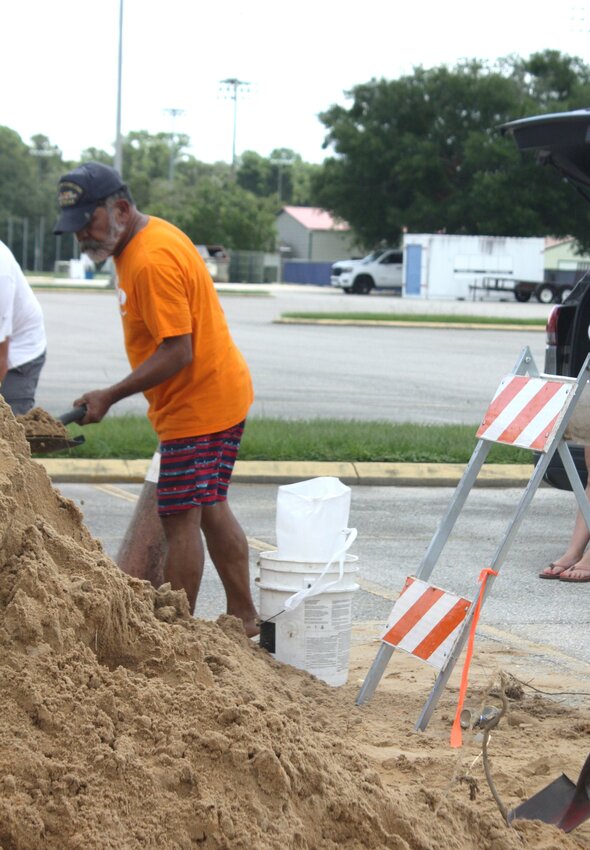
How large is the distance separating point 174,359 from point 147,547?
1009 mm

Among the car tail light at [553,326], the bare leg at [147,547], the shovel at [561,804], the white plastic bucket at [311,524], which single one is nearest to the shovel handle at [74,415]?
the bare leg at [147,547]

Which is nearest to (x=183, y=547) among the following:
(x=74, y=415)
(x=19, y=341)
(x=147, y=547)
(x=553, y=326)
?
(x=147, y=547)

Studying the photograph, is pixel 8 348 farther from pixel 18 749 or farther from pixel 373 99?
pixel 373 99

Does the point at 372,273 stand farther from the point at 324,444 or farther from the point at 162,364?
the point at 162,364

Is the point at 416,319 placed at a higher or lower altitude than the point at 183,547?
higher

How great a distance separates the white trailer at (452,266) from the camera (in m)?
53.1

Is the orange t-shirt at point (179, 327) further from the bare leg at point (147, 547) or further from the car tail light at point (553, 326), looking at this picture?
the car tail light at point (553, 326)

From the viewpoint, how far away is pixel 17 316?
7.12m

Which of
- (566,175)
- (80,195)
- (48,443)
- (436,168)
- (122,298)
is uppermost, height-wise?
(436,168)

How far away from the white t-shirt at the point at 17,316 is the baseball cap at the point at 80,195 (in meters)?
1.45

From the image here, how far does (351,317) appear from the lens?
32344 mm

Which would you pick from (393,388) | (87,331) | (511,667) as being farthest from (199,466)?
(87,331)

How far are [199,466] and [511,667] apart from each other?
1547 mm

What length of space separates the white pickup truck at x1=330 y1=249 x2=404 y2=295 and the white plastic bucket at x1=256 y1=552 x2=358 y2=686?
5127 cm
